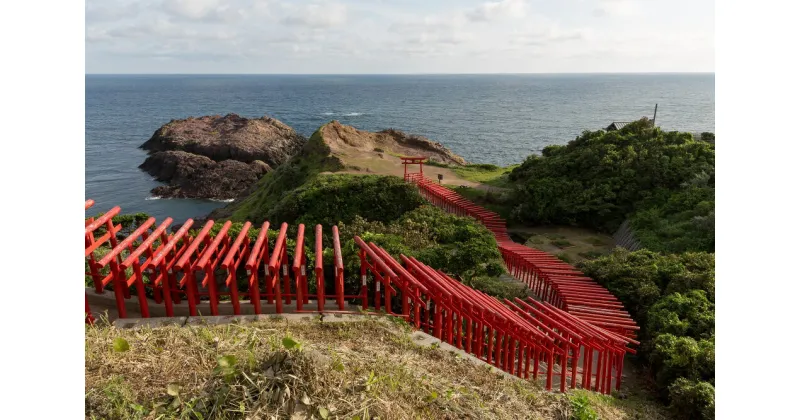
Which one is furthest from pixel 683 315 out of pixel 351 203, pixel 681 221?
pixel 351 203

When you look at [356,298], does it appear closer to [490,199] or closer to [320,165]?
[490,199]

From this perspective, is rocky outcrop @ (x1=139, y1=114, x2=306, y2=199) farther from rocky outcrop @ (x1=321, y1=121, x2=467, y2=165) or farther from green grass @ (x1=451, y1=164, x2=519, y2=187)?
green grass @ (x1=451, y1=164, x2=519, y2=187)

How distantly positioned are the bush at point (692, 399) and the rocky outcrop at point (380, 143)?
31.4 meters

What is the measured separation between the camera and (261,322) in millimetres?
8641

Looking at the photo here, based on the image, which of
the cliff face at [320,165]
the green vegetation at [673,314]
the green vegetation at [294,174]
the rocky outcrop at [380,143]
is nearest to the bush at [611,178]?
the green vegetation at [673,314]

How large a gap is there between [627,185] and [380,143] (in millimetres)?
28191

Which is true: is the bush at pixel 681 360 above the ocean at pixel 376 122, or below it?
below

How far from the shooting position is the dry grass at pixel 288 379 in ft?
17.8

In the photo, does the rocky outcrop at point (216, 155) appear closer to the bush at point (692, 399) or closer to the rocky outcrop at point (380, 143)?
the rocky outcrop at point (380, 143)

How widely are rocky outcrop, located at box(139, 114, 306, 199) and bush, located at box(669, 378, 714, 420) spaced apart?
135ft

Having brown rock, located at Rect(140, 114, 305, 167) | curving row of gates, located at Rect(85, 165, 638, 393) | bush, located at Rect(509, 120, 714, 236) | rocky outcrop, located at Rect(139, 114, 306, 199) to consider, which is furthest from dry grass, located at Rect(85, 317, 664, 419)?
brown rock, located at Rect(140, 114, 305, 167)

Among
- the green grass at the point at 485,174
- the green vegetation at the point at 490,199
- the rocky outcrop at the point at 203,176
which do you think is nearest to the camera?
the green vegetation at the point at 490,199

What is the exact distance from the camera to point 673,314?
1266 centimetres

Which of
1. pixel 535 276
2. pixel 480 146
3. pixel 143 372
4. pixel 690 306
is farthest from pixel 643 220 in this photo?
pixel 480 146
